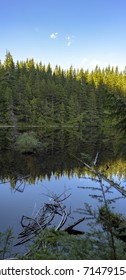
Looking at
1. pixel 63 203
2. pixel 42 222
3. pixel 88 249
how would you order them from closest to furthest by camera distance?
pixel 88 249
pixel 42 222
pixel 63 203

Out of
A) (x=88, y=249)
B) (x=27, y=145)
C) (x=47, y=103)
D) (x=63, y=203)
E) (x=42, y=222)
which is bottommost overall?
(x=42, y=222)

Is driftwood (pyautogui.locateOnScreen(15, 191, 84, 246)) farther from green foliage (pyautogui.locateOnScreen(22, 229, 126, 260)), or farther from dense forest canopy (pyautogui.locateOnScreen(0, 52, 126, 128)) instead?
dense forest canopy (pyautogui.locateOnScreen(0, 52, 126, 128))

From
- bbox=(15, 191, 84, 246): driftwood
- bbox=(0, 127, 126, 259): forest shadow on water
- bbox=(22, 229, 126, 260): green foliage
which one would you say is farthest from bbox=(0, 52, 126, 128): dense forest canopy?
bbox=(22, 229, 126, 260): green foliage

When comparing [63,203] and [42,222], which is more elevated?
[63,203]

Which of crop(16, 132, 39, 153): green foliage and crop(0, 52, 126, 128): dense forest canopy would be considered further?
crop(0, 52, 126, 128): dense forest canopy

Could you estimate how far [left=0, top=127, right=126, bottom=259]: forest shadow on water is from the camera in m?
4.01

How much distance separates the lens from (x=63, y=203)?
13312 mm

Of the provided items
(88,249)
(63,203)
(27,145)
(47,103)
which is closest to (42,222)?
(63,203)

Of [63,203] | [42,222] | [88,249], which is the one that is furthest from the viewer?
[63,203]

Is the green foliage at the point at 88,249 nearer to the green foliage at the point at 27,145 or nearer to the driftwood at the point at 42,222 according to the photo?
the driftwood at the point at 42,222

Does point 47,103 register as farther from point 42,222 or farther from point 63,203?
point 42,222

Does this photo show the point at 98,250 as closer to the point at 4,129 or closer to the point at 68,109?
the point at 4,129

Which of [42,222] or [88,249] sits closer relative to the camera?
[88,249]

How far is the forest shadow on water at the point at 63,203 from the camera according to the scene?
4012 millimetres
